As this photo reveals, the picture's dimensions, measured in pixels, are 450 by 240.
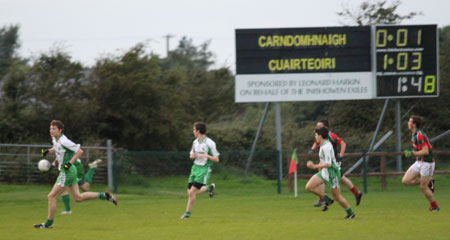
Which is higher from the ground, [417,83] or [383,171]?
[417,83]

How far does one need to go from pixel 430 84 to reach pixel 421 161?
425 inches

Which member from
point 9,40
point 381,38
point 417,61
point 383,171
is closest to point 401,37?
point 381,38

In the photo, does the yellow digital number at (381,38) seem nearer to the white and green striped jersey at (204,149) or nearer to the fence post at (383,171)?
the fence post at (383,171)

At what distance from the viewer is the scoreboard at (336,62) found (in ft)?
79.3

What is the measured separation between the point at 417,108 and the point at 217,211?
57.2 ft

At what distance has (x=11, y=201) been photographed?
64.0 ft

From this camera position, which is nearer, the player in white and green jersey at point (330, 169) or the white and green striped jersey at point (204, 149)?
the player in white and green jersey at point (330, 169)

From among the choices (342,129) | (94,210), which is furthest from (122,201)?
(342,129)

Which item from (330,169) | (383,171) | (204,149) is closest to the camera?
(330,169)

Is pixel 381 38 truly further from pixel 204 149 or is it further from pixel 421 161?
pixel 204 149

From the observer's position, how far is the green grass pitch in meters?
10.7

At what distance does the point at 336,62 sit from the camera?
24438 millimetres

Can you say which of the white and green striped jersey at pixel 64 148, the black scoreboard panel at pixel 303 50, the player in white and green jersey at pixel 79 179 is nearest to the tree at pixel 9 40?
the black scoreboard panel at pixel 303 50

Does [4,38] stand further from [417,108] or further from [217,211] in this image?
[217,211]
